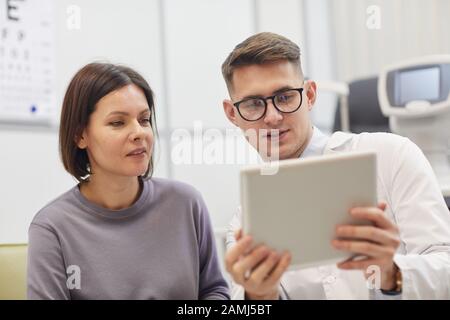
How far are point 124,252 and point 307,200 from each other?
0.52 m

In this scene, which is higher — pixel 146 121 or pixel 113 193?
pixel 146 121

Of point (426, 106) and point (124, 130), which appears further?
point (426, 106)

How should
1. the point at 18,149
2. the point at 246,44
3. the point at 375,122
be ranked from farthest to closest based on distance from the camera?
the point at 375,122, the point at 18,149, the point at 246,44

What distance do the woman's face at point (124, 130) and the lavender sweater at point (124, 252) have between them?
11cm

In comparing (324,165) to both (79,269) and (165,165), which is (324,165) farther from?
(165,165)

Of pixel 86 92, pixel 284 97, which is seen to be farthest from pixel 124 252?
pixel 284 97

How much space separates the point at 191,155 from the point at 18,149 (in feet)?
2.56

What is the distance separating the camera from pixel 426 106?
156cm

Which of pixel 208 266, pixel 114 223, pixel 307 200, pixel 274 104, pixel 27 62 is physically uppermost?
pixel 27 62

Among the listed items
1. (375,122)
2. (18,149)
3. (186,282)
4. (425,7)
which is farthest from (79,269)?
(425,7)

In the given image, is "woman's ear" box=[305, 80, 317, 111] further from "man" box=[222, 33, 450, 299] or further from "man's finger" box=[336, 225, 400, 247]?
"man's finger" box=[336, 225, 400, 247]

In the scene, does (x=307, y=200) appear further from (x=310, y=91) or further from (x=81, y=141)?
(x=81, y=141)

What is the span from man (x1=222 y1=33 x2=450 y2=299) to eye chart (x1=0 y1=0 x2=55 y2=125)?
3.56 feet
